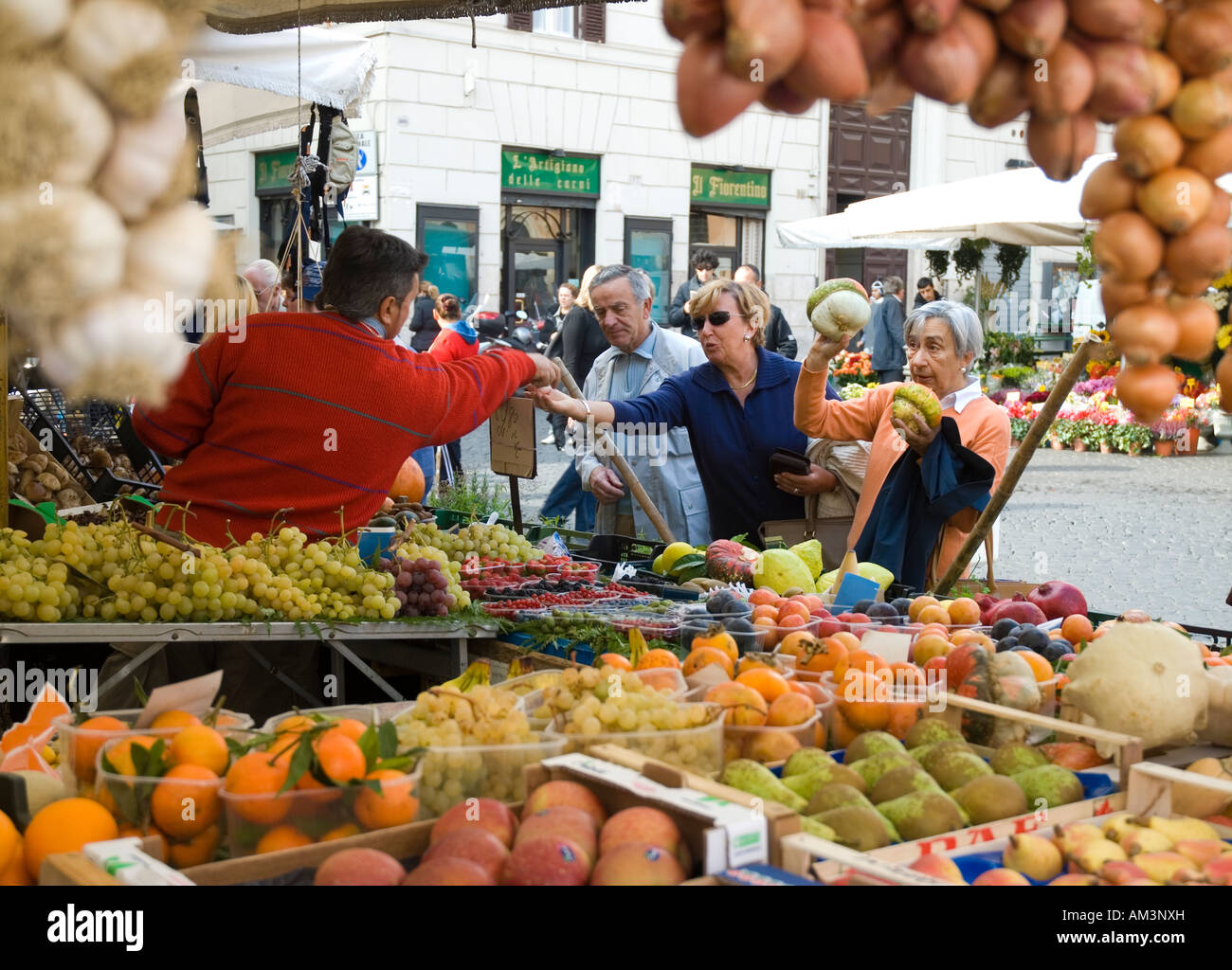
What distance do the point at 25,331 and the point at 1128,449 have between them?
14277mm

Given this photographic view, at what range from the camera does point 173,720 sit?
2025mm

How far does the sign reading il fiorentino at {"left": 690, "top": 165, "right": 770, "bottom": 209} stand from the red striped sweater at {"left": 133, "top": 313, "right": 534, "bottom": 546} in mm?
15562

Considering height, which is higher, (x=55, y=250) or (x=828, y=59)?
(x=828, y=59)

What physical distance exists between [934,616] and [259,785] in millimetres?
1875

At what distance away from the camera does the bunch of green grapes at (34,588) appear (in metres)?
3.11

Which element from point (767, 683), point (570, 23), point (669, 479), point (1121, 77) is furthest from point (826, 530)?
point (570, 23)

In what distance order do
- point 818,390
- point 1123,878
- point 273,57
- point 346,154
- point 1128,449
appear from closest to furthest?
point 1123,878 → point 818,390 → point 273,57 → point 346,154 → point 1128,449

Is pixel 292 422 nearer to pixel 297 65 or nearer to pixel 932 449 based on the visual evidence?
pixel 932 449

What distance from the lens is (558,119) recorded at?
16906mm

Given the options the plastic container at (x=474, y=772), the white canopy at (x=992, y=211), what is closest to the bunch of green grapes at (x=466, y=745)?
the plastic container at (x=474, y=772)

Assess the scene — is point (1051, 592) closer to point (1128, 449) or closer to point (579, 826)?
point (579, 826)

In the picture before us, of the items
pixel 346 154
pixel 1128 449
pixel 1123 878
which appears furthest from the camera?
pixel 1128 449

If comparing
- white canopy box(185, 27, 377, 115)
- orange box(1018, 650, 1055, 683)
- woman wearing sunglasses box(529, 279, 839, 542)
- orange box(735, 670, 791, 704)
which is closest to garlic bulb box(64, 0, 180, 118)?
orange box(735, 670, 791, 704)
